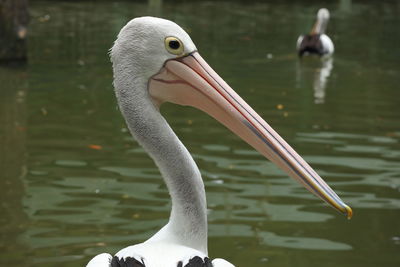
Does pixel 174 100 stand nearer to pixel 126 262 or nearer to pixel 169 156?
pixel 169 156

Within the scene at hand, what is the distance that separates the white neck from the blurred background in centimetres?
175

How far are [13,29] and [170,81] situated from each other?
863 centimetres

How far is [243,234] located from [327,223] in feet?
1.96

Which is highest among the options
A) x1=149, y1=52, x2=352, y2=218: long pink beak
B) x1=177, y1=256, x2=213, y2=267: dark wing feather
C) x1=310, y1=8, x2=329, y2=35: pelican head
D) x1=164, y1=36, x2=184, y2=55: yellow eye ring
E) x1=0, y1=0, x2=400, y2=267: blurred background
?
x1=164, y1=36, x2=184, y2=55: yellow eye ring

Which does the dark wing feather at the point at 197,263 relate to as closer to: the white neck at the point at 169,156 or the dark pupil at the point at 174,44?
the white neck at the point at 169,156

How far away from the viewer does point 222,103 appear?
2965mm

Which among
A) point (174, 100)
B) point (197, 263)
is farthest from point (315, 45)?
point (197, 263)

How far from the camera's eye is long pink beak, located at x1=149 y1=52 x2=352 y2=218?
283cm

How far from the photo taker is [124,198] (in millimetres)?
5867

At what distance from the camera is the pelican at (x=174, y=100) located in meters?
2.95

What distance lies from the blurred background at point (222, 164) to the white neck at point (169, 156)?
1748mm

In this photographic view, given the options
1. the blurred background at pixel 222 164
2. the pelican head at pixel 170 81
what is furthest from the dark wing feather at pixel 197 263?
the blurred background at pixel 222 164

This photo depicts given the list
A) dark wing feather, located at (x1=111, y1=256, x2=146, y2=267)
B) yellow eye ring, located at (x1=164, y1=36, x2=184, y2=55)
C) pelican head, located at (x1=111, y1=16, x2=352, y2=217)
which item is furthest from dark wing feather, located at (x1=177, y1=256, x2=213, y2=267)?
yellow eye ring, located at (x1=164, y1=36, x2=184, y2=55)

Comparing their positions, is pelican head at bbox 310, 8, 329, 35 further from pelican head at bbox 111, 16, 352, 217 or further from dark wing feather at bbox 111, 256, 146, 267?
dark wing feather at bbox 111, 256, 146, 267
